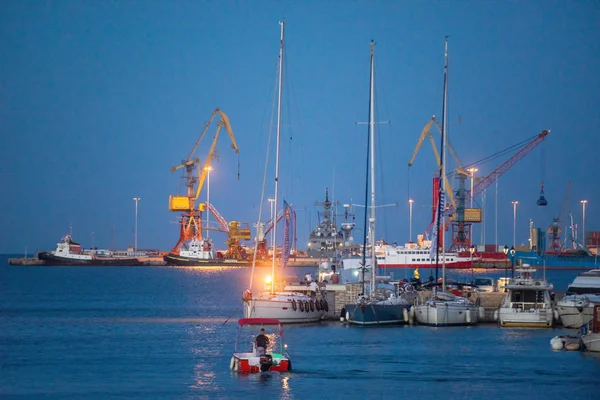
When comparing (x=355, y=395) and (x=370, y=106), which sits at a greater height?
(x=370, y=106)

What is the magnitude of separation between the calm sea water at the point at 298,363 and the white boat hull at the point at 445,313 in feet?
2.11

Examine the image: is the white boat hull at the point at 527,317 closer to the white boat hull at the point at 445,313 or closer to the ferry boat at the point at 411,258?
the white boat hull at the point at 445,313

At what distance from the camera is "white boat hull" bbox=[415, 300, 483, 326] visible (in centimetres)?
5262

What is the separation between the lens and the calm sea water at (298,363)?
34812mm

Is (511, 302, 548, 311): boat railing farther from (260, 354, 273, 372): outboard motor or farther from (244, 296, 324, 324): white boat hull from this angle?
(260, 354, 273, 372): outboard motor

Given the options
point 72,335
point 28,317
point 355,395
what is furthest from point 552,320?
point 28,317

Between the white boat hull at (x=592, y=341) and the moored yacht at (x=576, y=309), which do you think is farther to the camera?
the moored yacht at (x=576, y=309)

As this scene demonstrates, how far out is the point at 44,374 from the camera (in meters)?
39.2

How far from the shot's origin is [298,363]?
40.6m

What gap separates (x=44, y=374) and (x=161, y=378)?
17.1 feet

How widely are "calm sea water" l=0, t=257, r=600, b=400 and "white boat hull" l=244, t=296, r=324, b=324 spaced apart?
0.87m

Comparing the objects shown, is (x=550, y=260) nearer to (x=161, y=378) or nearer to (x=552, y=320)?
(x=552, y=320)

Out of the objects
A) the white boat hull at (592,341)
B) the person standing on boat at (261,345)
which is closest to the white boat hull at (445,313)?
the white boat hull at (592,341)

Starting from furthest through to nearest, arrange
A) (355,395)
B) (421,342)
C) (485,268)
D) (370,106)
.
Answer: (485,268)
(370,106)
(421,342)
(355,395)
